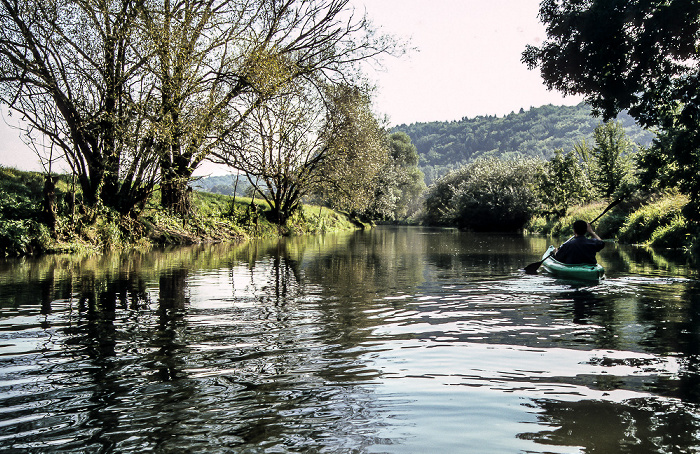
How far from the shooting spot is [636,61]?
688 inches

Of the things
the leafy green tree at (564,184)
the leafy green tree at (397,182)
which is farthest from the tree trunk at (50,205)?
the leafy green tree at (397,182)

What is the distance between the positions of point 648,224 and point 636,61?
33.4ft

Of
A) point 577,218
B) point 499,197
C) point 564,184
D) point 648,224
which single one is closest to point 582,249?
point 648,224

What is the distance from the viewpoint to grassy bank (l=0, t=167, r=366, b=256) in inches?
687

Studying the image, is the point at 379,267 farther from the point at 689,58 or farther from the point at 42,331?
the point at 689,58

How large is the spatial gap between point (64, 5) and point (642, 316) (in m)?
19.2

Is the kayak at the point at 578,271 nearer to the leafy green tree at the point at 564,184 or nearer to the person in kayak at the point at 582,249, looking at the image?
the person in kayak at the point at 582,249

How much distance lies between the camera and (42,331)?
6.58 metres

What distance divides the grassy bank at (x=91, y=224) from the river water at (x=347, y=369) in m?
7.72

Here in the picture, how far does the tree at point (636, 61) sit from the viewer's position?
16.3 m

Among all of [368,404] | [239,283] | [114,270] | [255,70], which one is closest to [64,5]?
[255,70]

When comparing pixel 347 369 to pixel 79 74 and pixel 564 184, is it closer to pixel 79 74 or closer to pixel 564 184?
pixel 79 74

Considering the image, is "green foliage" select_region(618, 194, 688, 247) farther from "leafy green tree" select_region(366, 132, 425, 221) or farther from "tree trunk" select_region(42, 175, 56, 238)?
"leafy green tree" select_region(366, 132, 425, 221)

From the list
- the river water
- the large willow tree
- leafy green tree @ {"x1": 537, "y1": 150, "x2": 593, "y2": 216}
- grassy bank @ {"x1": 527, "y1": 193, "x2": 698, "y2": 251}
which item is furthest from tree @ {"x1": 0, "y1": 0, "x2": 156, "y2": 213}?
leafy green tree @ {"x1": 537, "y1": 150, "x2": 593, "y2": 216}
